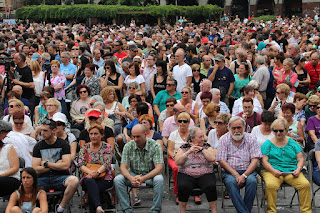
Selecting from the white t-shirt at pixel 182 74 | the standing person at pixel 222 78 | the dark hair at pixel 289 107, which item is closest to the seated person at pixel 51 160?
the dark hair at pixel 289 107

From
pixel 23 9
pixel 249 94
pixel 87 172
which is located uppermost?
pixel 23 9

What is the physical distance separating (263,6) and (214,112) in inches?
1813

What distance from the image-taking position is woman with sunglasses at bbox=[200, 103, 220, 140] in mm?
8703

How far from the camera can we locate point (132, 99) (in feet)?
31.6

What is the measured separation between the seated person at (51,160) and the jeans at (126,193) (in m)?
0.71

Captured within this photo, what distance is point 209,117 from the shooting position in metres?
8.84

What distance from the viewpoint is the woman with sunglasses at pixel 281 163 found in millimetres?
7074

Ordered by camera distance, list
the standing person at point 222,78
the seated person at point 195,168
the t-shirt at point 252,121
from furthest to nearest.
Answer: the standing person at point 222,78 → the t-shirt at point 252,121 → the seated person at point 195,168

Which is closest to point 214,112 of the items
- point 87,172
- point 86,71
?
point 87,172

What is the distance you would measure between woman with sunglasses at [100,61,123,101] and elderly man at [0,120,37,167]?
12.3 feet

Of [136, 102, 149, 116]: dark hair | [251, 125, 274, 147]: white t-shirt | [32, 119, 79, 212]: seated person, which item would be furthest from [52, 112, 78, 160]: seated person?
[251, 125, 274, 147]: white t-shirt

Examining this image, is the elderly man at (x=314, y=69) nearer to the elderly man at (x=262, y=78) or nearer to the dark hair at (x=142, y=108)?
the elderly man at (x=262, y=78)

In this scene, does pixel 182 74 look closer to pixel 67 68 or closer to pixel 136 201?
pixel 67 68

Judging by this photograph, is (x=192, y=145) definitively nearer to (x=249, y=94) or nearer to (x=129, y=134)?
(x=129, y=134)
